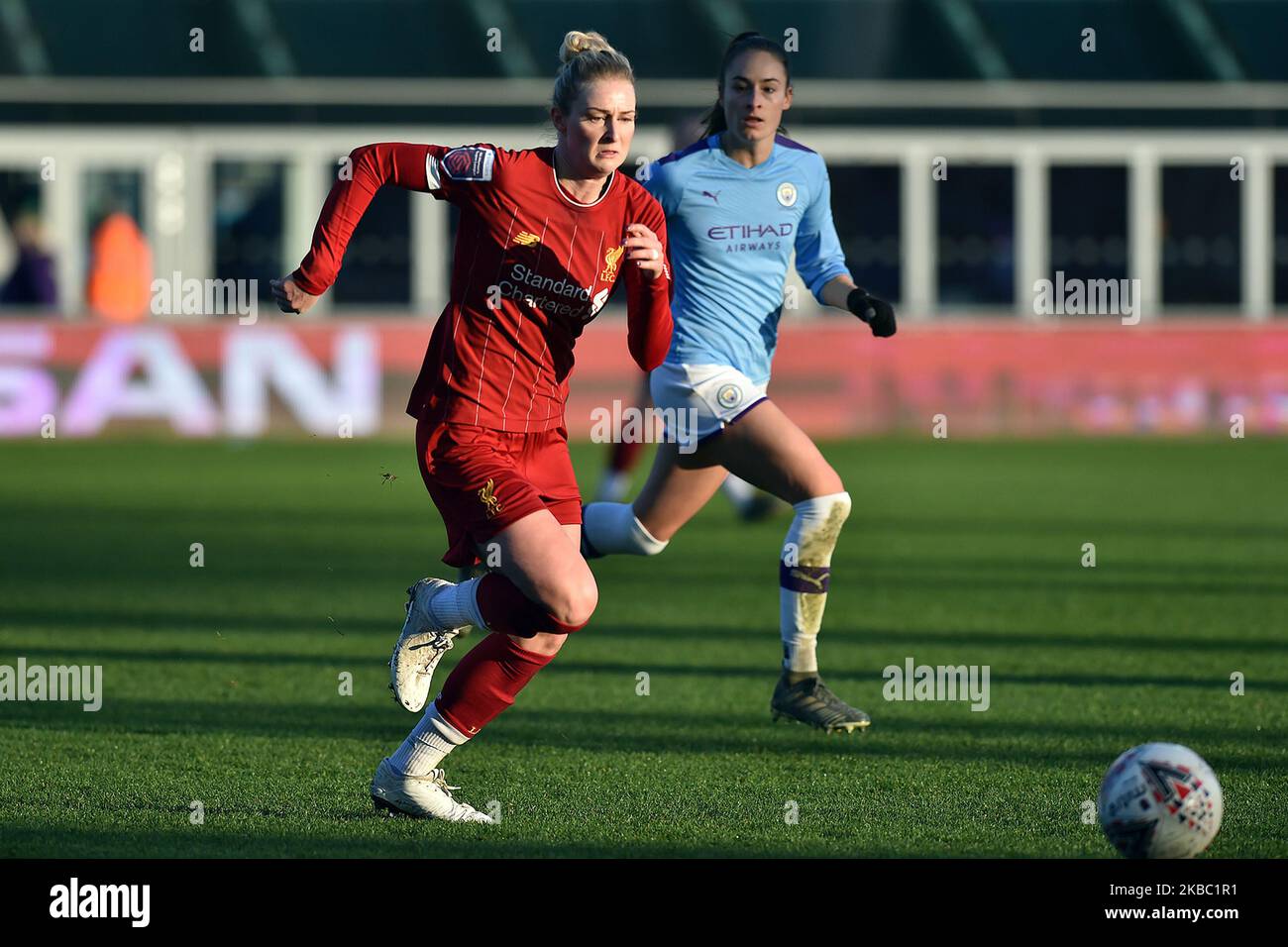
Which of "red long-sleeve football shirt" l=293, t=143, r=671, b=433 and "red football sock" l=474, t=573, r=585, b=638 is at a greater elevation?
"red long-sleeve football shirt" l=293, t=143, r=671, b=433

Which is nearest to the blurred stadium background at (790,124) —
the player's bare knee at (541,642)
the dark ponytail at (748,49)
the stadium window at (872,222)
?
the stadium window at (872,222)

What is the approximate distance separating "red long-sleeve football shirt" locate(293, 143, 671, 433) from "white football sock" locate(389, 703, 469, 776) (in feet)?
2.61

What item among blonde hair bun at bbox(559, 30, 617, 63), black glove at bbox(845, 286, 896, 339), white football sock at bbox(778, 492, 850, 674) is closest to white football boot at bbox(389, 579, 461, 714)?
blonde hair bun at bbox(559, 30, 617, 63)

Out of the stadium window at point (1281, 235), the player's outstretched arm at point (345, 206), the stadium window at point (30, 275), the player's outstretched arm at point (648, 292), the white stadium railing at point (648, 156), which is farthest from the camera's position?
the stadium window at point (1281, 235)

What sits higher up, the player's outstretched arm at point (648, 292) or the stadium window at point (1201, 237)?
the stadium window at point (1201, 237)

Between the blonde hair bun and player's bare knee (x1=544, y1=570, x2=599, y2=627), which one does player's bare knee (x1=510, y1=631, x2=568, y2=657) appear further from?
the blonde hair bun

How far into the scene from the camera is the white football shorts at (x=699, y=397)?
24.4ft

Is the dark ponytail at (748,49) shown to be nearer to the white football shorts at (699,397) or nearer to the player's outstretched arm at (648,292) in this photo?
the white football shorts at (699,397)

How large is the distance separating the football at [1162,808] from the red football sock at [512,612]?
1.44 m

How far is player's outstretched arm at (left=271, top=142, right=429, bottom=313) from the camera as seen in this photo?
18.1 ft

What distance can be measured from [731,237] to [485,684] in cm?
239

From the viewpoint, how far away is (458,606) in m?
5.84

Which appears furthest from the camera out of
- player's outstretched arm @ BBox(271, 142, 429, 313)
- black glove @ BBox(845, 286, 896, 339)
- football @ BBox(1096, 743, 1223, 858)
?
black glove @ BBox(845, 286, 896, 339)

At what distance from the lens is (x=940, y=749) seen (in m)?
6.77
